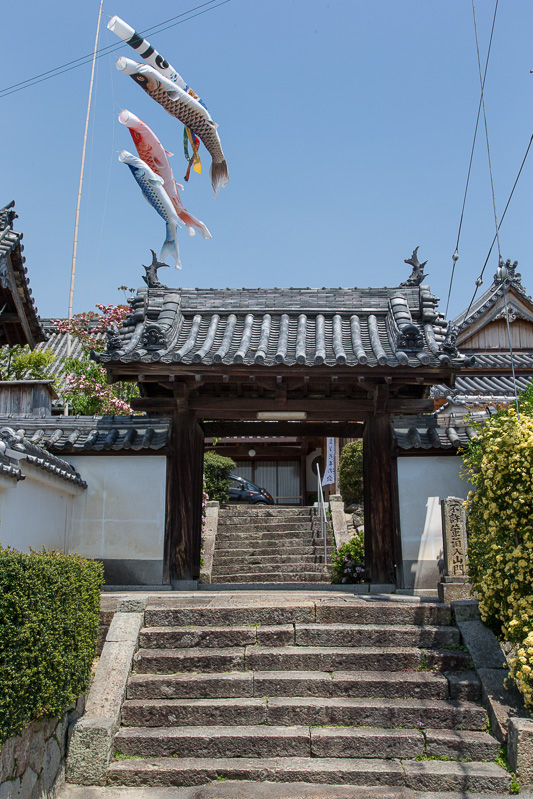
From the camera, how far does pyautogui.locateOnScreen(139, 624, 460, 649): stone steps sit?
7.21 metres

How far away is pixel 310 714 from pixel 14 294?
10.9m

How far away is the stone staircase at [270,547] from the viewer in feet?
51.6

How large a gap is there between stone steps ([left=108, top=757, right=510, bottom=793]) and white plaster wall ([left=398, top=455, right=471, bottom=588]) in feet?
14.3

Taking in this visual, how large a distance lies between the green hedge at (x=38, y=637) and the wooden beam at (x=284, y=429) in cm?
641

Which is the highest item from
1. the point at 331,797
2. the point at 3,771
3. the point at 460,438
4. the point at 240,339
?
the point at 240,339

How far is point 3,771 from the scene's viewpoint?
14.5ft

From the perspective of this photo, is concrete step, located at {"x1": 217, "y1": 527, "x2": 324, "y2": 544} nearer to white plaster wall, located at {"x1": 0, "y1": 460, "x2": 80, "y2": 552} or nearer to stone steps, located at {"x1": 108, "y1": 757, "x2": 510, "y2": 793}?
white plaster wall, located at {"x1": 0, "y1": 460, "x2": 80, "y2": 552}

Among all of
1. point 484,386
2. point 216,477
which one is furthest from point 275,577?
point 484,386

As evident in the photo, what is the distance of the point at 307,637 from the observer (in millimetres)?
7246

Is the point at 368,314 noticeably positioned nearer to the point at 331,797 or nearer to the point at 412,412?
the point at 412,412

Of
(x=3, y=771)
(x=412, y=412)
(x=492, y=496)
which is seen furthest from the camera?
(x=412, y=412)

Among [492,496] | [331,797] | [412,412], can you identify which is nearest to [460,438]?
[412,412]

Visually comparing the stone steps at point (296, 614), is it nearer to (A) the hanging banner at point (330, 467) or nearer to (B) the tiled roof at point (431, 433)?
(B) the tiled roof at point (431, 433)

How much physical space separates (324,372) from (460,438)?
8.36 ft
